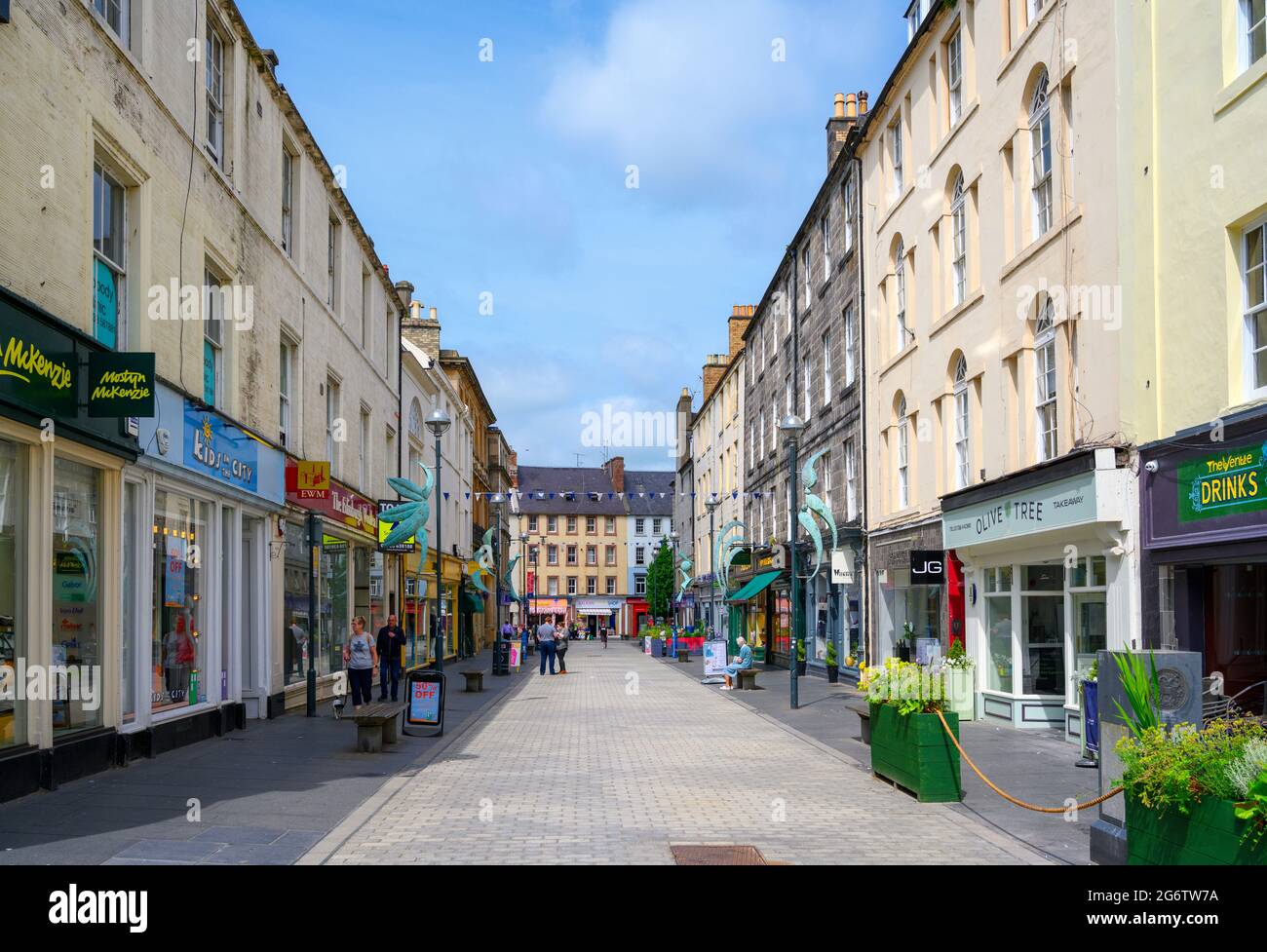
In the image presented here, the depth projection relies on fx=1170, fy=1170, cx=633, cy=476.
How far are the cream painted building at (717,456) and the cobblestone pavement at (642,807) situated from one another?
28.9 metres

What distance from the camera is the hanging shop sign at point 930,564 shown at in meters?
21.4

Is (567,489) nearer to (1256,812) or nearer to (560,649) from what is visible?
(560,649)

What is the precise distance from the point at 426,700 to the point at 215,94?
966 centimetres

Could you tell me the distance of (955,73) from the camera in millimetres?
21625

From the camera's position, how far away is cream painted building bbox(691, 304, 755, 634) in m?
51.0

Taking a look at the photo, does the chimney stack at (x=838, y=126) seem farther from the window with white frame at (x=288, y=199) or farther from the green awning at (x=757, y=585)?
the window with white frame at (x=288, y=199)

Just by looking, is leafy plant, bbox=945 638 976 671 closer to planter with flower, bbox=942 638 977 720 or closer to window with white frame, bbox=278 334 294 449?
planter with flower, bbox=942 638 977 720

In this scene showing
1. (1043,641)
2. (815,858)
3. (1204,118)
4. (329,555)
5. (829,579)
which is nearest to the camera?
(815,858)

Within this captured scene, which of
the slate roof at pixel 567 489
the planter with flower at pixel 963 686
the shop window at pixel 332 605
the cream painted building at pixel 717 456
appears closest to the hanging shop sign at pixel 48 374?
the shop window at pixel 332 605

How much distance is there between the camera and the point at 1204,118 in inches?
503

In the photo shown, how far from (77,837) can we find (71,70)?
24.8 feet

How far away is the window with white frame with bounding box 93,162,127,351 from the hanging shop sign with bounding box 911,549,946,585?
14117 millimetres

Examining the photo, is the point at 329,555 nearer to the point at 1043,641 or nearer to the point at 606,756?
the point at 606,756
